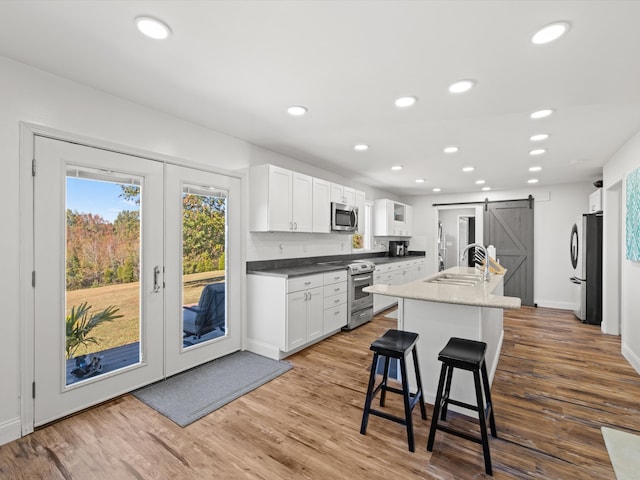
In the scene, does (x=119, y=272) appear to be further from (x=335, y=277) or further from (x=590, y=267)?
(x=590, y=267)

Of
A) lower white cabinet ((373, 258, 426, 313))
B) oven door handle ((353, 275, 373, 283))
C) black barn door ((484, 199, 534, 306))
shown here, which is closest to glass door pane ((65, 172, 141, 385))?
oven door handle ((353, 275, 373, 283))

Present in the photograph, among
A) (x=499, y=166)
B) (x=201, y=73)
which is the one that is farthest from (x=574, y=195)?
(x=201, y=73)

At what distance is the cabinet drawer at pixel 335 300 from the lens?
4.02 m

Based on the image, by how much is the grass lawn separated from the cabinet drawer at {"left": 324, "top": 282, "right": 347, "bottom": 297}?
6.87ft

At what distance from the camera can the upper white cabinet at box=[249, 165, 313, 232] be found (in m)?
3.60

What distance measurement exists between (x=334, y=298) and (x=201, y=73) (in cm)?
294

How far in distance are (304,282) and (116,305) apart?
1821 mm

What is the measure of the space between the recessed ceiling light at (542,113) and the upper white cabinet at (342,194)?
8.33ft

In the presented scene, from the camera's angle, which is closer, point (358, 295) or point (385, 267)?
point (358, 295)

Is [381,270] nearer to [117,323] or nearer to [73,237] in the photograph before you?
[117,323]

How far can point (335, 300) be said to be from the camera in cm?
418

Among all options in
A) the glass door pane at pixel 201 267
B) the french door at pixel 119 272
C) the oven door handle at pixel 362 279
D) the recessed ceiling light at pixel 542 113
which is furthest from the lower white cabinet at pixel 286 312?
the recessed ceiling light at pixel 542 113

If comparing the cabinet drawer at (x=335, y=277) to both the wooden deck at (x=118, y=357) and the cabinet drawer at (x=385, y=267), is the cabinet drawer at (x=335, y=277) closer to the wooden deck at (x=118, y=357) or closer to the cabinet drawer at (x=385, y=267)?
the cabinet drawer at (x=385, y=267)

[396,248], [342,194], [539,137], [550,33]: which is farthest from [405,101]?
[396,248]
